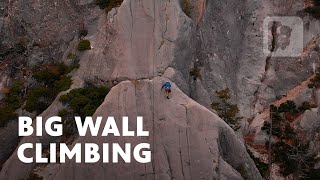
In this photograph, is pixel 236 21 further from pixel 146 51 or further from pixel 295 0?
pixel 146 51

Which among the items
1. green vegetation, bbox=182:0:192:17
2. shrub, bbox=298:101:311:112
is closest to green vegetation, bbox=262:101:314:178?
shrub, bbox=298:101:311:112

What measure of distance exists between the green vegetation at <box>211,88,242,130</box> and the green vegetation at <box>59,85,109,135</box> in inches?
347

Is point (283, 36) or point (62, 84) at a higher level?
point (283, 36)

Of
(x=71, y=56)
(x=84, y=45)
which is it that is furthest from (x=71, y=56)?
(x=84, y=45)

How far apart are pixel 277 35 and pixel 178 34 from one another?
12.4 meters

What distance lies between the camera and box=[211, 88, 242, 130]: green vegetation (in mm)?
39188

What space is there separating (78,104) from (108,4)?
905 cm

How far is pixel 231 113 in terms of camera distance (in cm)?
3938

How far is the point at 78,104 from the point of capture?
34.7m

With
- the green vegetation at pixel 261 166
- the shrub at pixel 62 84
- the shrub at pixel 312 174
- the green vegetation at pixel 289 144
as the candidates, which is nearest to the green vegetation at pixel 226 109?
the green vegetation at pixel 289 144

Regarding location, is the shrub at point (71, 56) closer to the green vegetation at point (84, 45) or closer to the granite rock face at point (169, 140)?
the green vegetation at point (84, 45)

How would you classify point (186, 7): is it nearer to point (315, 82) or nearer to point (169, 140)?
point (169, 140)

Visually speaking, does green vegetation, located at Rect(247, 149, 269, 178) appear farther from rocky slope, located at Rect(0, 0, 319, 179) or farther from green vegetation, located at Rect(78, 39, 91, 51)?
green vegetation, located at Rect(78, 39, 91, 51)

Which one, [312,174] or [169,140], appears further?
[312,174]
